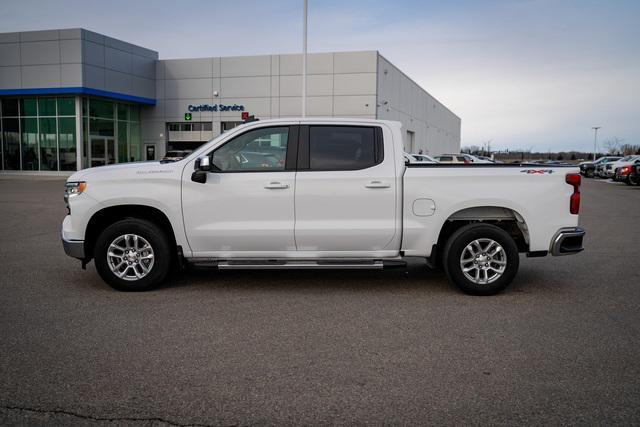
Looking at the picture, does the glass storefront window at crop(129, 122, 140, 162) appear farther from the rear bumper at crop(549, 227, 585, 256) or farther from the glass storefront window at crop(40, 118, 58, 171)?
the rear bumper at crop(549, 227, 585, 256)

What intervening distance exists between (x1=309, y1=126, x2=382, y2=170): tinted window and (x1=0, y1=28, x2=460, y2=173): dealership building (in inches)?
1310

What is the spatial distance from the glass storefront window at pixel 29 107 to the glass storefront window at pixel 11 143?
95 cm

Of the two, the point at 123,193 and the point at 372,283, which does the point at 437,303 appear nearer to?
the point at 372,283

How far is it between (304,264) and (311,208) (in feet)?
2.14

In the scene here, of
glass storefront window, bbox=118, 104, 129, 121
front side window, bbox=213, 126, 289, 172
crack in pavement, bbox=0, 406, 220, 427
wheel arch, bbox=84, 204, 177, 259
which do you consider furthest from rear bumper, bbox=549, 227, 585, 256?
glass storefront window, bbox=118, 104, 129, 121

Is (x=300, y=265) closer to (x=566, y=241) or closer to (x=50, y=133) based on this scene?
(x=566, y=241)

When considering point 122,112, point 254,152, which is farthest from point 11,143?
point 254,152

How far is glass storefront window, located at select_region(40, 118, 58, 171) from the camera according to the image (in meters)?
37.7

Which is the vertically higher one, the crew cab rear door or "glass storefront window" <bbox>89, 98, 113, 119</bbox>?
"glass storefront window" <bbox>89, 98, 113, 119</bbox>

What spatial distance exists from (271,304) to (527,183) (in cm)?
327

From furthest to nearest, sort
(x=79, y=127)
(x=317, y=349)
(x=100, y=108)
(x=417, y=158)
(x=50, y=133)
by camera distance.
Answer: (x=100, y=108) → (x=50, y=133) → (x=79, y=127) → (x=417, y=158) → (x=317, y=349)

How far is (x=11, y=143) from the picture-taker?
38750 mm

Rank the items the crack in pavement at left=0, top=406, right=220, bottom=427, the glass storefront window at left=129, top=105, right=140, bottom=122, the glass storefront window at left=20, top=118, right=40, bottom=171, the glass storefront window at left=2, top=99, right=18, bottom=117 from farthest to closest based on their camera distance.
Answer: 1. the glass storefront window at left=129, top=105, right=140, bottom=122
2. the glass storefront window at left=2, top=99, right=18, bottom=117
3. the glass storefront window at left=20, top=118, right=40, bottom=171
4. the crack in pavement at left=0, top=406, right=220, bottom=427

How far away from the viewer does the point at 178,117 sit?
4359cm
